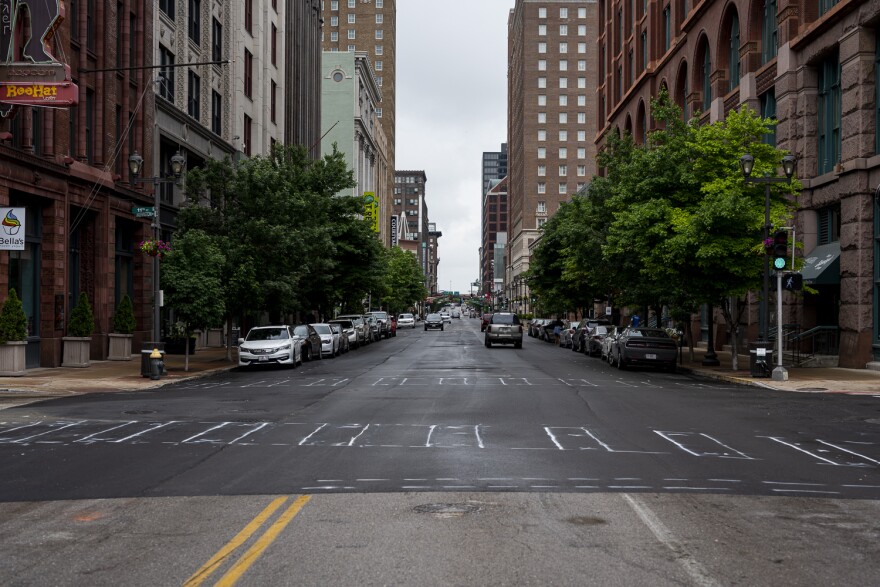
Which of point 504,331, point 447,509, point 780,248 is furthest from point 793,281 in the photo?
point 504,331

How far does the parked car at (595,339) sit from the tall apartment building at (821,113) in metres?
6.19

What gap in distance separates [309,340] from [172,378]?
32.3ft

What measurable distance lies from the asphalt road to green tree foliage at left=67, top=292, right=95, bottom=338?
11222 millimetres

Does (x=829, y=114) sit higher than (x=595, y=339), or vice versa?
(x=829, y=114)

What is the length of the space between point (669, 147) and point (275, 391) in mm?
16463

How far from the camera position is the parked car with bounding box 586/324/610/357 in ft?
126

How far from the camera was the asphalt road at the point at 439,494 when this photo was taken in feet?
19.8

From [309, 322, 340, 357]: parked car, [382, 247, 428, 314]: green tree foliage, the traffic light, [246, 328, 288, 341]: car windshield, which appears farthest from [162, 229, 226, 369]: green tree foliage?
[382, 247, 428, 314]: green tree foliage

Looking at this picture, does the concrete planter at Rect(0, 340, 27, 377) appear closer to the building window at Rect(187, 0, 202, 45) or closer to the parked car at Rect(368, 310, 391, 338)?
the building window at Rect(187, 0, 202, 45)

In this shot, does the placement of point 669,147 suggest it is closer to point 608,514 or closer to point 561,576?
point 608,514

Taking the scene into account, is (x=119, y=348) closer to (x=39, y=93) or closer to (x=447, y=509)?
(x=39, y=93)

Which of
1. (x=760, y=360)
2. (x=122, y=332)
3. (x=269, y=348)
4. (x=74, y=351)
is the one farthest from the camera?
(x=122, y=332)

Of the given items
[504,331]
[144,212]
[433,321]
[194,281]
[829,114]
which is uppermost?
[829,114]

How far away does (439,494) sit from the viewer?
845 cm
